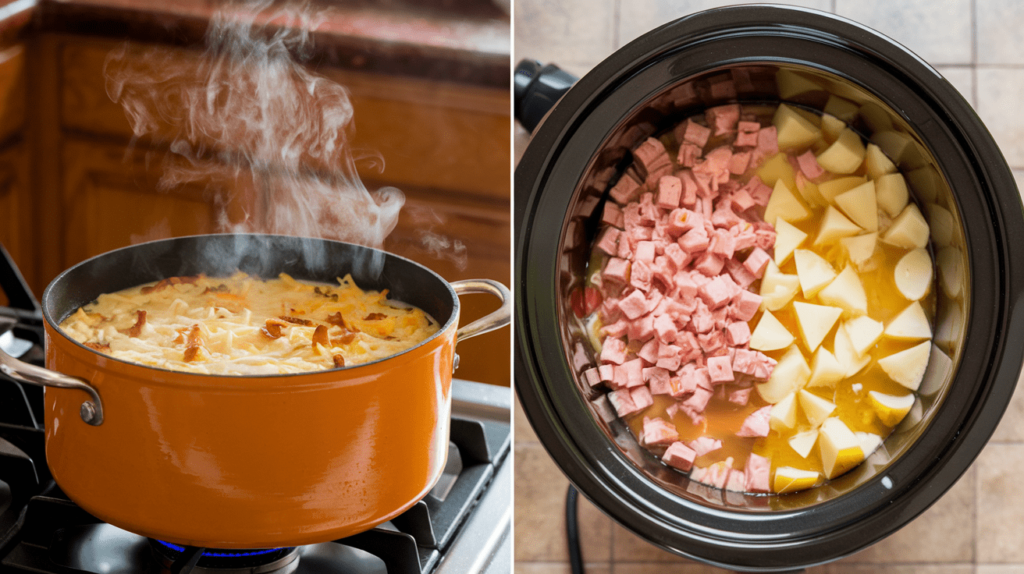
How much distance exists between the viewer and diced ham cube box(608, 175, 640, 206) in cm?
72

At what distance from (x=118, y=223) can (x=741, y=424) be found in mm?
1018

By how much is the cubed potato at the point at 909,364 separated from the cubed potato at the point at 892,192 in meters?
0.14

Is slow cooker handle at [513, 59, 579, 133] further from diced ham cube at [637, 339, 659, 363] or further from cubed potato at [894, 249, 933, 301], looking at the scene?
cubed potato at [894, 249, 933, 301]

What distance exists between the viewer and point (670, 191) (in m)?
0.70

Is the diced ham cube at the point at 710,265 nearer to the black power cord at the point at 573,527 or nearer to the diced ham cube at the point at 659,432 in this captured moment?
the diced ham cube at the point at 659,432

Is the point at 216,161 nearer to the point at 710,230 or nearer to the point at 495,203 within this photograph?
the point at 495,203

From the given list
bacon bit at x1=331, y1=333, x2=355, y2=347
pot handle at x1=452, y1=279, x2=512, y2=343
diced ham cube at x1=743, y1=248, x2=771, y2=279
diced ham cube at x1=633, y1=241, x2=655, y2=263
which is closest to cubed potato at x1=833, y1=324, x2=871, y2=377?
diced ham cube at x1=743, y1=248, x2=771, y2=279

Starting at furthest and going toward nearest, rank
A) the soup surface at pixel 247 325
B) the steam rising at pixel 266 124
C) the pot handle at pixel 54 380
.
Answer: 1. the steam rising at pixel 266 124
2. the soup surface at pixel 247 325
3. the pot handle at pixel 54 380

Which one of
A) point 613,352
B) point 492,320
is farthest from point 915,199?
point 492,320

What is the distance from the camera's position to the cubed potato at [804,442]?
68cm

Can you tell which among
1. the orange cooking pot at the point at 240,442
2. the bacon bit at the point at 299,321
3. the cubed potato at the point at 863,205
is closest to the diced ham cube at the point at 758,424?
the cubed potato at the point at 863,205

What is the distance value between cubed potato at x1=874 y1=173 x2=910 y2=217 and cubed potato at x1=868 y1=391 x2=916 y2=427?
7.3 inches

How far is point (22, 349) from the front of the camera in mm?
876

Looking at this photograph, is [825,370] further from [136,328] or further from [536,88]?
[136,328]
